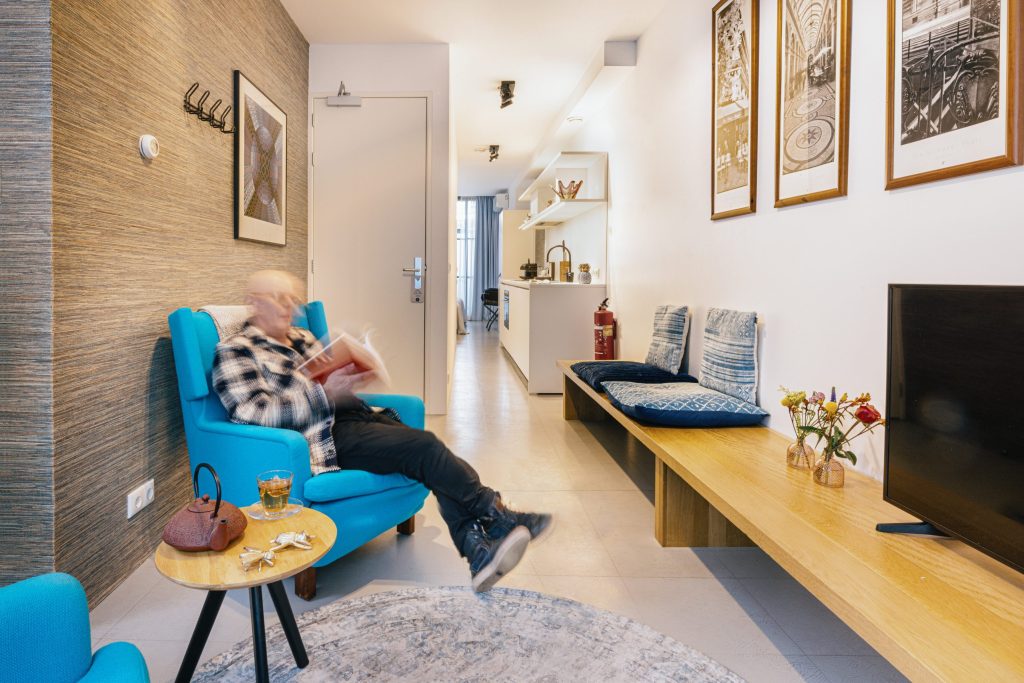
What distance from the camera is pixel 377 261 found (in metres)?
4.80

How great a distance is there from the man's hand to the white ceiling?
2.76m

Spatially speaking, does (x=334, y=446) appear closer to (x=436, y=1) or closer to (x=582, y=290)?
(x=436, y=1)

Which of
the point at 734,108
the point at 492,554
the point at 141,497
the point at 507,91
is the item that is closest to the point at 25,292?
the point at 141,497

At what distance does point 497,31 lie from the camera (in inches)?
176

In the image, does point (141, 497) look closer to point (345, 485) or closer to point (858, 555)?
point (345, 485)

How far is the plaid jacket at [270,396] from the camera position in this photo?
2.12 m

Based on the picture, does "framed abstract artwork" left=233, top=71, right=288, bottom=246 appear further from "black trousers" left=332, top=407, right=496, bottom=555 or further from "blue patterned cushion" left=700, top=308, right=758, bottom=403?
"blue patterned cushion" left=700, top=308, right=758, bottom=403

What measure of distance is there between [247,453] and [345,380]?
1.26 feet

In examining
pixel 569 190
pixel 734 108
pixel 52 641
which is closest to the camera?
pixel 52 641

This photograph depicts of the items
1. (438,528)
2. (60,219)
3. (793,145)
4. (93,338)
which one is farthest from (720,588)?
(60,219)

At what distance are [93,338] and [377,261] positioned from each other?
2.88 m

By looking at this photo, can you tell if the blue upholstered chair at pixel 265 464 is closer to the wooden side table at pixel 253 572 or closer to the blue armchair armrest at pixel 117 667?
the wooden side table at pixel 253 572

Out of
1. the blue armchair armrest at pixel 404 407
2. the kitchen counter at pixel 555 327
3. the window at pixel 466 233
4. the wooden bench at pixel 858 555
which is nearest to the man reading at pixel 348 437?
the blue armchair armrest at pixel 404 407

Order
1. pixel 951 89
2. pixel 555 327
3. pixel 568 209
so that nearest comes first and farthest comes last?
pixel 951 89, pixel 555 327, pixel 568 209
